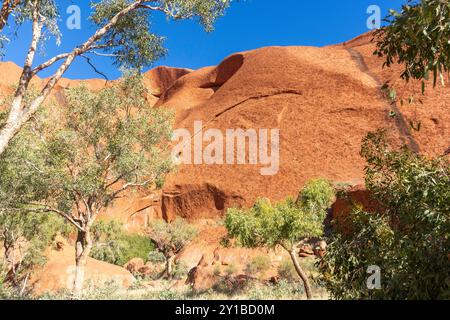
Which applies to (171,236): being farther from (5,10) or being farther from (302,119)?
(5,10)

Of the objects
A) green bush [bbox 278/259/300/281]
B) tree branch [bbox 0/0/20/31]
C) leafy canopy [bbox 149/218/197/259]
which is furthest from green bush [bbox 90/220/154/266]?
tree branch [bbox 0/0/20/31]

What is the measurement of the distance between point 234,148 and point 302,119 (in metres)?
8.99

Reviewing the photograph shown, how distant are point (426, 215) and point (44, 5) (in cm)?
1006

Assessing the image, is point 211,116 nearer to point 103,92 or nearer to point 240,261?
point 240,261

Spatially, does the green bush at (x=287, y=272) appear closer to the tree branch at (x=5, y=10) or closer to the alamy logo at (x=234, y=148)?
the tree branch at (x=5, y=10)

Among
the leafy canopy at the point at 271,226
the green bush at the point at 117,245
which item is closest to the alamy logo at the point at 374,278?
the leafy canopy at the point at 271,226

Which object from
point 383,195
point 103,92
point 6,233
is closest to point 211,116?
point 6,233

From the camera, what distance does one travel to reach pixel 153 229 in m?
41.4

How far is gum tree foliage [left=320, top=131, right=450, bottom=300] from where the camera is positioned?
4.77 meters

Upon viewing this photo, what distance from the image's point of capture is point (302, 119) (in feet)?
159

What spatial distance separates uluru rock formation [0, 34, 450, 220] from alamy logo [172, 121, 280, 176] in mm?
749

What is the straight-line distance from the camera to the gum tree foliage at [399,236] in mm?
4773

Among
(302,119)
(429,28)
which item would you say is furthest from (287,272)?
(302,119)

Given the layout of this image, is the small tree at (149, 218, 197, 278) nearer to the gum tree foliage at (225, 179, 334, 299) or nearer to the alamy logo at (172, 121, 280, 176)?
the alamy logo at (172, 121, 280, 176)
